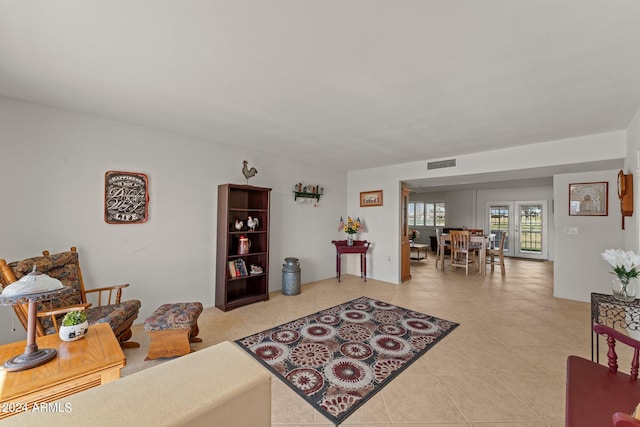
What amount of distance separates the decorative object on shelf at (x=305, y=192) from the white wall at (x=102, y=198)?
443 millimetres

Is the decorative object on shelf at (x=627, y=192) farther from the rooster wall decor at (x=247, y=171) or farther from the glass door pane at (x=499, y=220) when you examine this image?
the glass door pane at (x=499, y=220)

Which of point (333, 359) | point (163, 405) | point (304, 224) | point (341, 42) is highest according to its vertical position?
point (341, 42)

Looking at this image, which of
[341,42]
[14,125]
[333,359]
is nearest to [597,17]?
[341,42]

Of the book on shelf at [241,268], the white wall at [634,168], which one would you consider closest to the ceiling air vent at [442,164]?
the white wall at [634,168]

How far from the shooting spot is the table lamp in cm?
147

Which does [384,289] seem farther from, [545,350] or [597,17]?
[597,17]

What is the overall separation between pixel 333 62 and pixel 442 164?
11.3 feet

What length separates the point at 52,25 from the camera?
60.5 inches

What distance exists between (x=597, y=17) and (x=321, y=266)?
4.83 m

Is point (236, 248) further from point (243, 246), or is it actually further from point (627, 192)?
point (627, 192)

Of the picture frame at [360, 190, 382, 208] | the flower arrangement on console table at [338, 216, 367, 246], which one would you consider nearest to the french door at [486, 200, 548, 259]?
the picture frame at [360, 190, 382, 208]

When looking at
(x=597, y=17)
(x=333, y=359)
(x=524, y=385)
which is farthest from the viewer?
(x=333, y=359)

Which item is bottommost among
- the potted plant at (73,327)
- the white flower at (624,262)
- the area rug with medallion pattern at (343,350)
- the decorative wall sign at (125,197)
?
the area rug with medallion pattern at (343,350)

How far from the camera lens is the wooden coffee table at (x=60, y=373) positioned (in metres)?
1.37
